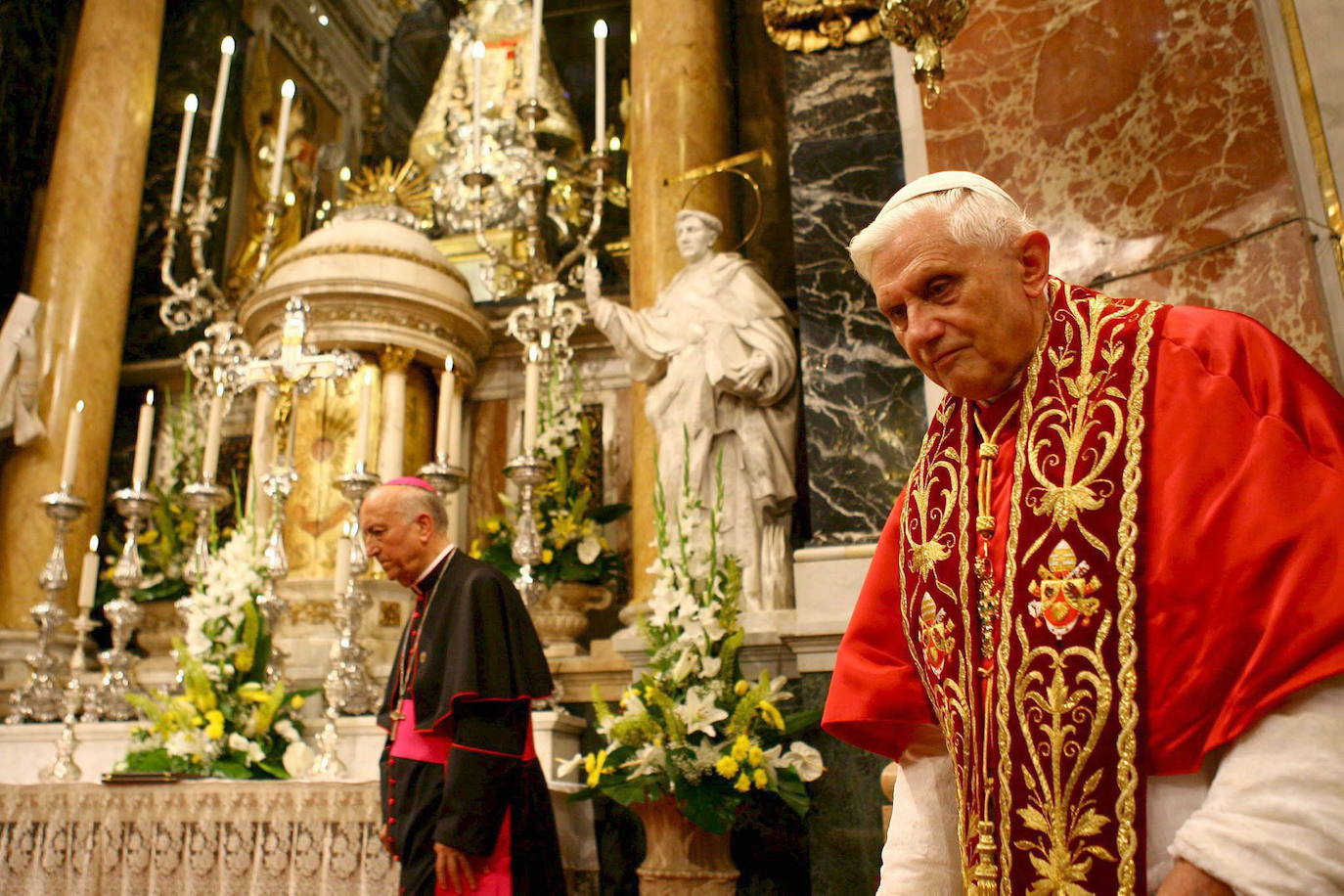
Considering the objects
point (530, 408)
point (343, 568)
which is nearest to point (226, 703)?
point (343, 568)

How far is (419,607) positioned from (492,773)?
→ 71 centimetres

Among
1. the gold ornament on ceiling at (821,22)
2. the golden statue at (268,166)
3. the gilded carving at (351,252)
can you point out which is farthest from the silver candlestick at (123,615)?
the golden statue at (268,166)

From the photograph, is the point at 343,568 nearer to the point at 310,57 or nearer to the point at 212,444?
the point at 212,444

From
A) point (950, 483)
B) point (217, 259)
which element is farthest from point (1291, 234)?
point (217, 259)

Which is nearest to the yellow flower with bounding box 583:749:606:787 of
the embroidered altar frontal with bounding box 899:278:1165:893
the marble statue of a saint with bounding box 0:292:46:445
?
the embroidered altar frontal with bounding box 899:278:1165:893

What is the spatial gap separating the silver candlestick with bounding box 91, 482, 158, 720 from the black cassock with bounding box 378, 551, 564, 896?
1.88 m

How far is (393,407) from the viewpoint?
6.40m

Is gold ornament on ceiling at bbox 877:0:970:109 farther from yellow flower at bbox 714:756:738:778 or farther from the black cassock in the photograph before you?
yellow flower at bbox 714:756:738:778

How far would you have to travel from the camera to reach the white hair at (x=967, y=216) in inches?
57.3

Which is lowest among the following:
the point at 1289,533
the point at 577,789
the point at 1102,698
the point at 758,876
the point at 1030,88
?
the point at 758,876

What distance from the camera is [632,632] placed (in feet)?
15.5

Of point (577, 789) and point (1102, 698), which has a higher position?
point (1102, 698)

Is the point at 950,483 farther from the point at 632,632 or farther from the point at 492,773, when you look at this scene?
the point at 632,632

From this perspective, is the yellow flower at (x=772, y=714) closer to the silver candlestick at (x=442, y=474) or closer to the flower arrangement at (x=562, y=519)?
the silver candlestick at (x=442, y=474)
